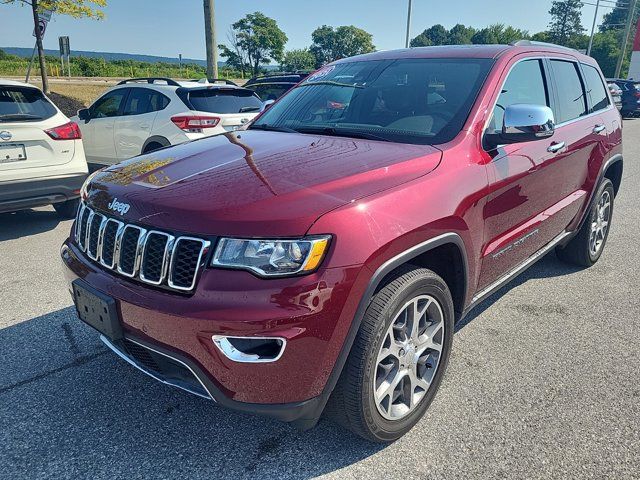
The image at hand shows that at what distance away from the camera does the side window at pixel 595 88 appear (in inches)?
174

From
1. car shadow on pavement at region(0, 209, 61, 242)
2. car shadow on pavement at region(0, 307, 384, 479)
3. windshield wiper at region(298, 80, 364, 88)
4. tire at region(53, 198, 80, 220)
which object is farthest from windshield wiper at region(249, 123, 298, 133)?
tire at region(53, 198, 80, 220)

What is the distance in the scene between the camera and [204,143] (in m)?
3.19

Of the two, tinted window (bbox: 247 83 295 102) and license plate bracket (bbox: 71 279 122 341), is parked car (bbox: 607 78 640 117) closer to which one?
tinted window (bbox: 247 83 295 102)

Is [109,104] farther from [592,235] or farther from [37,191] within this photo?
[592,235]


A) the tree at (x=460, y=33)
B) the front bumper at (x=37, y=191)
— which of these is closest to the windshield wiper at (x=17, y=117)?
the front bumper at (x=37, y=191)

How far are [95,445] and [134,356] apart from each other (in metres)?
0.48

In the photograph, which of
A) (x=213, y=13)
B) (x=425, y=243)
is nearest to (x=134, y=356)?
(x=425, y=243)

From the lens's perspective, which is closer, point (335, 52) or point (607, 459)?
point (607, 459)

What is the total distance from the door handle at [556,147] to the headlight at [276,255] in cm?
217

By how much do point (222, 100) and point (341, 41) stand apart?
307 ft

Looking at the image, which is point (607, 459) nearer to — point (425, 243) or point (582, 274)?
point (425, 243)

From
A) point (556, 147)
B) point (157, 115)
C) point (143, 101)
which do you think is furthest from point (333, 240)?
point (143, 101)

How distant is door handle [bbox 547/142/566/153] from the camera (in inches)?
135

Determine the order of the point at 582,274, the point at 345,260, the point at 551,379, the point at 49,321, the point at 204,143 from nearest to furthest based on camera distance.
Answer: the point at 345,260, the point at 551,379, the point at 204,143, the point at 49,321, the point at 582,274
